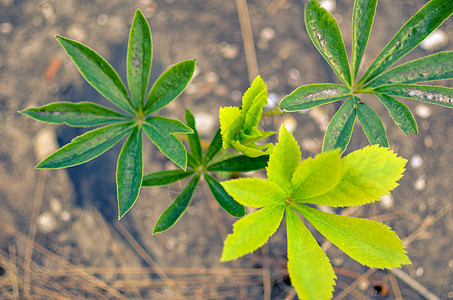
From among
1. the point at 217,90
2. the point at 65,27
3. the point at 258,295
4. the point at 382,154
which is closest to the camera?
the point at 382,154

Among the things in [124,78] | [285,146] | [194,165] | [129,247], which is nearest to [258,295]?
[129,247]

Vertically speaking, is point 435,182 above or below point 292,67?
below

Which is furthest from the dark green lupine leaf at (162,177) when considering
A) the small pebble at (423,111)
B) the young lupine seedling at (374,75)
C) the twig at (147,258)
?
the small pebble at (423,111)

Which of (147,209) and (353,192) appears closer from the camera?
(353,192)

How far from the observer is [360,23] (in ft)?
3.28

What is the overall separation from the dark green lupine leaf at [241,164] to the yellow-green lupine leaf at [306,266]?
267 mm

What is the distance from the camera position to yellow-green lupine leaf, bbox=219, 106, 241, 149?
2.55 feet

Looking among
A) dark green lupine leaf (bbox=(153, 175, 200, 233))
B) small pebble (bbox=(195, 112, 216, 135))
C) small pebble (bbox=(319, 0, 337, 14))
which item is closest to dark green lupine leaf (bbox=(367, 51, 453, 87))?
dark green lupine leaf (bbox=(153, 175, 200, 233))

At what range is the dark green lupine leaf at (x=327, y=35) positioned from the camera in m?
0.97

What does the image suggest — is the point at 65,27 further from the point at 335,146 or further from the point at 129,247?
the point at 335,146

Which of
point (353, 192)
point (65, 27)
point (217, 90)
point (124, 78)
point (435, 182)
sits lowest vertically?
point (353, 192)

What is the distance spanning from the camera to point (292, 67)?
6.57 ft

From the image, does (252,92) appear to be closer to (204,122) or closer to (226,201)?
(226,201)

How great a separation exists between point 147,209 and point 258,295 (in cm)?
81
